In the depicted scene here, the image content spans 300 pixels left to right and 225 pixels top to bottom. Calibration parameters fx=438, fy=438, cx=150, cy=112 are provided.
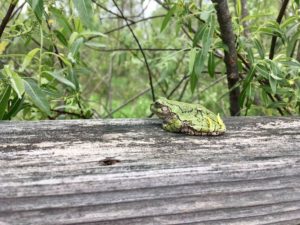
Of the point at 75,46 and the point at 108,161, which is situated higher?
the point at 75,46

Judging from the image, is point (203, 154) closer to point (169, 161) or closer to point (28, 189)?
point (169, 161)

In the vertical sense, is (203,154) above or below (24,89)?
below

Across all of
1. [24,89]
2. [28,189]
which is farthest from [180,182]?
[24,89]

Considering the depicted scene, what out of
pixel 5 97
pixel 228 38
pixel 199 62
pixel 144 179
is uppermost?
pixel 228 38

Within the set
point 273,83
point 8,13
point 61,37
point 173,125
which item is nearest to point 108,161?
point 173,125

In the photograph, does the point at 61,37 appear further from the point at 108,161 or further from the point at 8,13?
the point at 108,161

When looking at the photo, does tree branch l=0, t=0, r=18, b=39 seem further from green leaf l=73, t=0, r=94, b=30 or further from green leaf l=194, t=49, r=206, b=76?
green leaf l=194, t=49, r=206, b=76

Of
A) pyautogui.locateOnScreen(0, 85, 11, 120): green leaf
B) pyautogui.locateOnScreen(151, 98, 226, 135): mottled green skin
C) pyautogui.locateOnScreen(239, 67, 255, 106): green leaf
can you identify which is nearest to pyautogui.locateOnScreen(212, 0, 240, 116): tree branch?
pyautogui.locateOnScreen(239, 67, 255, 106): green leaf
